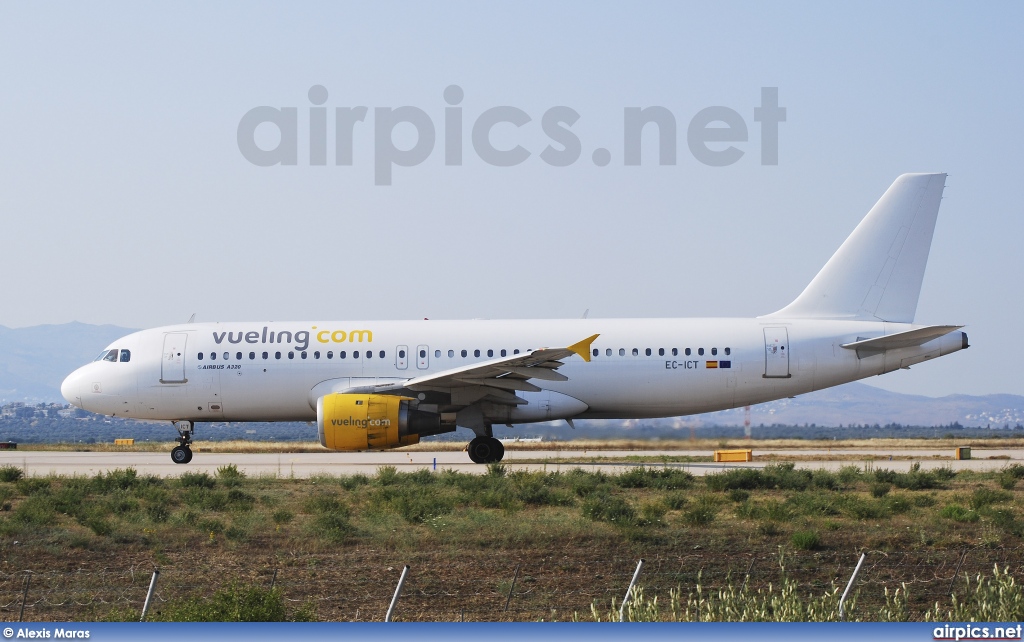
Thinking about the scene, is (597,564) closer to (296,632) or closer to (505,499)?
(505,499)

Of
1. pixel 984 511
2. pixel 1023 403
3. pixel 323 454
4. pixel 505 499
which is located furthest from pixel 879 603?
pixel 1023 403

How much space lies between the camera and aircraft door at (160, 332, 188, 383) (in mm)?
27141

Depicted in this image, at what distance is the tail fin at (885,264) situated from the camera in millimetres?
27031

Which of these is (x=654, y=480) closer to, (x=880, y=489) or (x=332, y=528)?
(x=880, y=489)

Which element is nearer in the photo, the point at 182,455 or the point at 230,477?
the point at 230,477

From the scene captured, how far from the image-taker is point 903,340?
83.6 ft

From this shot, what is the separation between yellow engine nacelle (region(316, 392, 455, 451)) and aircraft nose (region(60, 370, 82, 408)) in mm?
8023

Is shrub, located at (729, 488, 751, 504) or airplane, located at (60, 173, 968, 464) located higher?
airplane, located at (60, 173, 968, 464)

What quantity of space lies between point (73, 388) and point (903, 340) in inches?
817

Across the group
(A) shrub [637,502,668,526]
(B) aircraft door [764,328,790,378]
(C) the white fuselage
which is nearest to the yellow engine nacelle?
(C) the white fuselage

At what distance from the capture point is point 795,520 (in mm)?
15992

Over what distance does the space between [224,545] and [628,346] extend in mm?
13696

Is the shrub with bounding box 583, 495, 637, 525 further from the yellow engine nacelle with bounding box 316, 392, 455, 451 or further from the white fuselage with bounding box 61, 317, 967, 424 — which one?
the white fuselage with bounding box 61, 317, 967, 424

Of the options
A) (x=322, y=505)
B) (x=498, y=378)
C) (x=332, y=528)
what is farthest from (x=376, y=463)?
(x=332, y=528)
